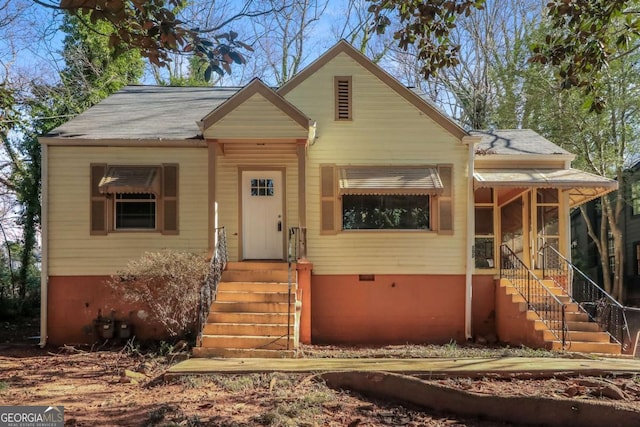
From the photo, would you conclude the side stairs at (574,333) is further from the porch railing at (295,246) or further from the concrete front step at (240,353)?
the concrete front step at (240,353)

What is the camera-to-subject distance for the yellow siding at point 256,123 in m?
10.3

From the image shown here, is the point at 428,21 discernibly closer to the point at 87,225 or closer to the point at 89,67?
the point at 87,225

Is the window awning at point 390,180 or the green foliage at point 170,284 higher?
the window awning at point 390,180

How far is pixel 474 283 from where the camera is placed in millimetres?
11477

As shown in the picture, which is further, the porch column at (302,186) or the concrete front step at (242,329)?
the porch column at (302,186)

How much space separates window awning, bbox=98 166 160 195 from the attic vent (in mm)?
4085

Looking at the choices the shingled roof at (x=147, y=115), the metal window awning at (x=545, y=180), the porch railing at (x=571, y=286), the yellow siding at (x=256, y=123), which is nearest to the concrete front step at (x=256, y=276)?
the yellow siding at (x=256, y=123)

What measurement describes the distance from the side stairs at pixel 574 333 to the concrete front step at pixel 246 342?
461 centimetres

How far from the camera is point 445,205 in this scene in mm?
11266

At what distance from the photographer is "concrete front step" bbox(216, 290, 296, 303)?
376 inches

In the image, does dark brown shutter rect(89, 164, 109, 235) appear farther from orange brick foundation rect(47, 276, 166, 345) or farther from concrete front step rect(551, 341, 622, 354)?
concrete front step rect(551, 341, 622, 354)

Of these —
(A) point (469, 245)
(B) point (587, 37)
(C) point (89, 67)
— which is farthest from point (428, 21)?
(C) point (89, 67)

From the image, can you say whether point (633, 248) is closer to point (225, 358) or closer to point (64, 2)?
point (225, 358)

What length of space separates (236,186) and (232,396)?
19.7 ft
